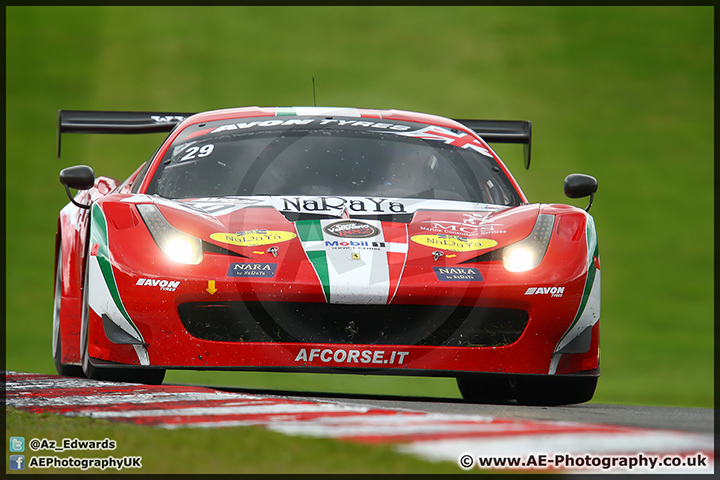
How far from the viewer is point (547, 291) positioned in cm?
424

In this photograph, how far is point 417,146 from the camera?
5562 millimetres

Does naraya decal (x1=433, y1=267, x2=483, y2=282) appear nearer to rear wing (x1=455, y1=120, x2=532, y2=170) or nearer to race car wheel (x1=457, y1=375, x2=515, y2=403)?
race car wheel (x1=457, y1=375, x2=515, y2=403)

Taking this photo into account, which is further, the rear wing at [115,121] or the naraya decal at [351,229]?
the rear wing at [115,121]

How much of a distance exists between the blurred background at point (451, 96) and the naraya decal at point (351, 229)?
7192mm

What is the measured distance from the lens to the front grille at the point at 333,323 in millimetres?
4047

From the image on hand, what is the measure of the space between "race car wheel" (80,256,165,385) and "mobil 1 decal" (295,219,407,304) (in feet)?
2.52

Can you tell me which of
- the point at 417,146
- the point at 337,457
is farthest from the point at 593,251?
the point at 337,457

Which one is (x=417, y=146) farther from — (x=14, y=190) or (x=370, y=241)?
(x=14, y=190)

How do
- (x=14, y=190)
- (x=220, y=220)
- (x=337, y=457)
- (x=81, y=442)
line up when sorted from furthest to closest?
(x=14, y=190) → (x=220, y=220) → (x=81, y=442) → (x=337, y=457)

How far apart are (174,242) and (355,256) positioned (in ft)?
2.25

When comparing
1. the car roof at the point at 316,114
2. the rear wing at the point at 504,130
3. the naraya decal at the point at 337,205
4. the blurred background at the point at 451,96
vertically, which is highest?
the car roof at the point at 316,114

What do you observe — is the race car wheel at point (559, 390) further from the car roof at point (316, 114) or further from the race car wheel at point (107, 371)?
the car roof at point (316, 114)

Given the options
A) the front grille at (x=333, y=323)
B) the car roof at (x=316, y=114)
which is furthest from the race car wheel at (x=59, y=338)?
the front grille at (x=333, y=323)

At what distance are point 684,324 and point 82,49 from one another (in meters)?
18.5
